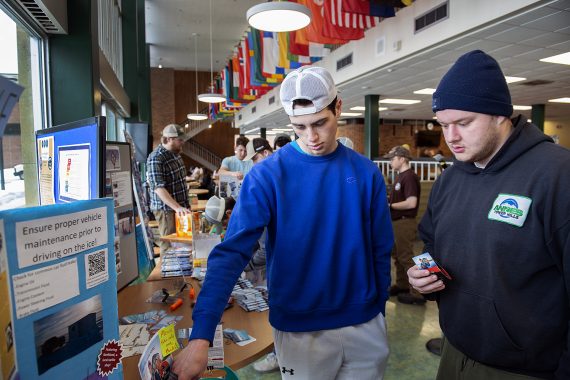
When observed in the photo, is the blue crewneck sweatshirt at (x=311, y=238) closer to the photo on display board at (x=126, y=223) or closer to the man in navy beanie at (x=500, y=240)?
the man in navy beanie at (x=500, y=240)

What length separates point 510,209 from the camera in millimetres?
1203

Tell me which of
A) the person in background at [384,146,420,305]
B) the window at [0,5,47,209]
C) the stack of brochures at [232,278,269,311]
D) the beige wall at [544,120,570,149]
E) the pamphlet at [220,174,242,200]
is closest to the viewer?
the stack of brochures at [232,278,269,311]

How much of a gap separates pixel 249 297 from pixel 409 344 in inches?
85.7

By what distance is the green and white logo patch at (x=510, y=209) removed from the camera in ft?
3.84

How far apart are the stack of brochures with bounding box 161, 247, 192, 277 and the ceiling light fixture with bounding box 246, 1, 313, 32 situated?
119 inches

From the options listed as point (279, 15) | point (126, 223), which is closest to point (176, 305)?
point (126, 223)

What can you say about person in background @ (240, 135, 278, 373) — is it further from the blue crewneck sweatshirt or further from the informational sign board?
the informational sign board

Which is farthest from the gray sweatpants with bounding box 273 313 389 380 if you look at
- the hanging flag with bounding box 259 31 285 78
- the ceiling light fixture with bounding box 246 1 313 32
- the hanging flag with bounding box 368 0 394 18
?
the hanging flag with bounding box 259 31 285 78

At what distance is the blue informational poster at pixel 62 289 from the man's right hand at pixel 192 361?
0.14m

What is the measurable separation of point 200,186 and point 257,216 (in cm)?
1066

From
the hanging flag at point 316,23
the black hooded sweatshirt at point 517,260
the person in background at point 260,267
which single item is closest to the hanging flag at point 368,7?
the hanging flag at point 316,23

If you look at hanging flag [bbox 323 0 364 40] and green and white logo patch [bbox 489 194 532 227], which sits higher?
hanging flag [bbox 323 0 364 40]

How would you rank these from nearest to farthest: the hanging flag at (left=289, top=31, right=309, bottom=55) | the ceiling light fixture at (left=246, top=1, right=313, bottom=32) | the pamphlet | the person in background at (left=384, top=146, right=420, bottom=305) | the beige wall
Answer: the pamphlet → the ceiling light fixture at (left=246, top=1, right=313, bottom=32) → the person in background at (left=384, top=146, right=420, bottom=305) → the hanging flag at (left=289, top=31, right=309, bottom=55) → the beige wall

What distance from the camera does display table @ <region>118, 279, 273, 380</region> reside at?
136cm
